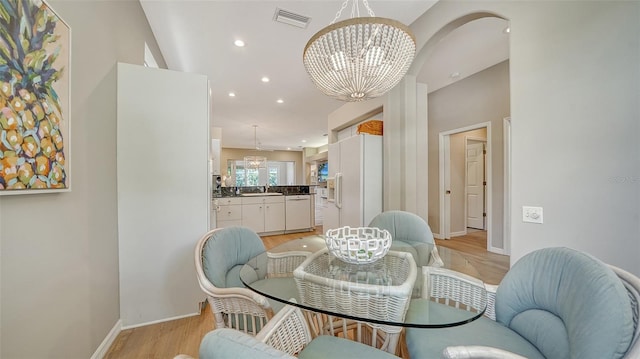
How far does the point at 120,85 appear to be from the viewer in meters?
1.84

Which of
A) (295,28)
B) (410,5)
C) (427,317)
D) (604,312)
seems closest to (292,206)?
(295,28)

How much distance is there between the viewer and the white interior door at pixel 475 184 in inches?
206

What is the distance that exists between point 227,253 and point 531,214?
2.02 meters

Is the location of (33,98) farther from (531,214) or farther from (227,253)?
(531,214)

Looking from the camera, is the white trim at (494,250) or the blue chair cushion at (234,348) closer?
the blue chair cushion at (234,348)

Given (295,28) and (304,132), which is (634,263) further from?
(304,132)

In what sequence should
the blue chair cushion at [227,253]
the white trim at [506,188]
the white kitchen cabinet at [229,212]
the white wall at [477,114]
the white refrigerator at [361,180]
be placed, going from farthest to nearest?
the white kitchen cabinet at [229,212]
the white wall at [477,114]
the white trim at [506,188]
the white refrigerator at [361,180]
the blue chair cushion at [227,253]

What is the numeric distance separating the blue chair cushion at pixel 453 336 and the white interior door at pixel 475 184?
16.1ft

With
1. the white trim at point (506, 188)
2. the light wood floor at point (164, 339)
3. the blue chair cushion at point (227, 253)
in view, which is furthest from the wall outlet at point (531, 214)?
the white trim at point (506, 188)

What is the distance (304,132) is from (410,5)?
5.60 m

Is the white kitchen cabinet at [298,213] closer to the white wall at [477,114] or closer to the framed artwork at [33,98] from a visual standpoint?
the white wall at [477,114]

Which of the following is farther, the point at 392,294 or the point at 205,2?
the point at 205,2

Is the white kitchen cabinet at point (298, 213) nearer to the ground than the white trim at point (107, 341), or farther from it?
farther from it

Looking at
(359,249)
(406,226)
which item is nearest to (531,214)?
(406,226)
